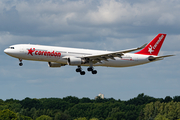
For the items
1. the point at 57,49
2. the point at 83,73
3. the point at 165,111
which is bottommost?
the point at 165,111

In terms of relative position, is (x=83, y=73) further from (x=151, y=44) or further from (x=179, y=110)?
(x=179, y=110)

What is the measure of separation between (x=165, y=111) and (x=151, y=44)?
109m

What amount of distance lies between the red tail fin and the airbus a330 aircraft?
2.40m

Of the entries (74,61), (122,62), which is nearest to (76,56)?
(74,61)

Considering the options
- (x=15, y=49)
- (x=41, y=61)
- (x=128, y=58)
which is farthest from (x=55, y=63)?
(x=128, y=58)

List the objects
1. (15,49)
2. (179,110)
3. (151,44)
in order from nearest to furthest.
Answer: (15,49) < (151,44) < (179,110)

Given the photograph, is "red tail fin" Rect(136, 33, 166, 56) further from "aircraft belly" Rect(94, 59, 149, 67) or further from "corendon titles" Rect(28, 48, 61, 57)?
"corendon titles" Rect(28, 48, 61, 57)

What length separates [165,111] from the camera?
7726 inches

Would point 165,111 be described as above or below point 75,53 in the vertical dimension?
below

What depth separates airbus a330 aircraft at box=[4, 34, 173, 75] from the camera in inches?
3083

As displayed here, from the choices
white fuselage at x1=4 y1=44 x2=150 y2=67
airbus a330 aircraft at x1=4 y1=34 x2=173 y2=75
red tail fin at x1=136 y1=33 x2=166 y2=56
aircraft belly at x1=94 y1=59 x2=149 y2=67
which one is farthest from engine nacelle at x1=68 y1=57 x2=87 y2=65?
red tail fin at x1=136 y1=33 x2=166 y2=56

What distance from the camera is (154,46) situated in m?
94.0

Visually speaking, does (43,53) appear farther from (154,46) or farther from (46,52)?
(154,46)

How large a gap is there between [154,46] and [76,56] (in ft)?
74.3
